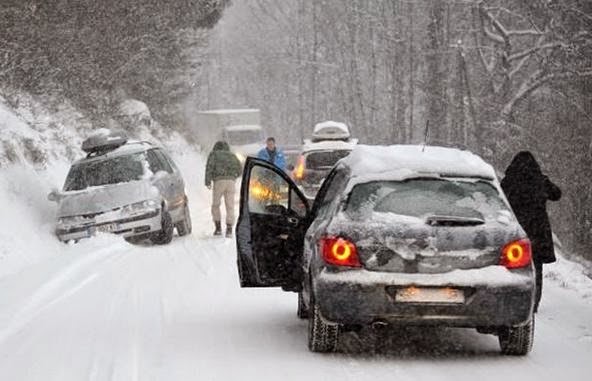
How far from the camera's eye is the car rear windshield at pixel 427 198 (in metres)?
7.93

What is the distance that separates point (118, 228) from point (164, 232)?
0.94m

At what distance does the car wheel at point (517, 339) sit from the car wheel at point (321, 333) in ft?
4.35

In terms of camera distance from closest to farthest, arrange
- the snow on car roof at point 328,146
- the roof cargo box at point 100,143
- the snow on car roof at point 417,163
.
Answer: the snow on car roof at point 417,163 < the roof cargo box at point 100,143 < the snow on car roof at point 328,146

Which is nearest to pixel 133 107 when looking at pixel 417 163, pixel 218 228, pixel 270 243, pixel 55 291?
pixel 218 228

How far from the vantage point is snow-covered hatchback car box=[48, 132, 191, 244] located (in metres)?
18.0

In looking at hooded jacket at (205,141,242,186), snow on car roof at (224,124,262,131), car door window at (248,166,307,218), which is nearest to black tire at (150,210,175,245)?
hooded jacket at (205,141,242,186)

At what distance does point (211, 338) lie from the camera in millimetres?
8953

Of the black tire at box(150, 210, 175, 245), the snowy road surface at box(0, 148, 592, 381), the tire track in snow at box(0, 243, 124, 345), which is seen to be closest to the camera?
the snowy road surface at box(0, 148, 592, 381)

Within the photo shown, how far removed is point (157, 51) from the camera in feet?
118

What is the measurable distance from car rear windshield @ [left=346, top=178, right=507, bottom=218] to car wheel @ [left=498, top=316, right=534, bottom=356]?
0.92 metres

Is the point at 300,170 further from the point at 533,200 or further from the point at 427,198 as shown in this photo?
the point at 427,198

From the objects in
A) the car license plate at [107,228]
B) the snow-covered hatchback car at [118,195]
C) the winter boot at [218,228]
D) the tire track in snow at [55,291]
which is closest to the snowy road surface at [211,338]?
the tire track in snow at [55,291]

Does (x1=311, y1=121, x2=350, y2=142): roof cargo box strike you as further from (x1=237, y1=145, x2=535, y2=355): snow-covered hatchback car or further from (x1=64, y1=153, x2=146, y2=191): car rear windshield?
(x1=237, y1=145, x2=535, y2=355): snow-covered hatchback car

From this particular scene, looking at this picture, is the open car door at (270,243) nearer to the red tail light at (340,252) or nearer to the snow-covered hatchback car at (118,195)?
the red tail light at (340,252)
